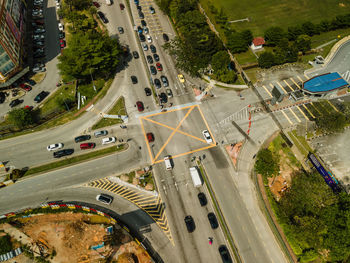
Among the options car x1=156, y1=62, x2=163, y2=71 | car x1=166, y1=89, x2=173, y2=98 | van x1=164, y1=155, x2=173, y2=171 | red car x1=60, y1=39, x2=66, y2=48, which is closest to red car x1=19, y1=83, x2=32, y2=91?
red car x1=60, y1=39, x2=66, y2=48

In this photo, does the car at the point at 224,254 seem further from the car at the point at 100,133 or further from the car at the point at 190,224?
the car at the point at 100,133

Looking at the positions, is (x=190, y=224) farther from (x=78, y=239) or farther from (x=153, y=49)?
(x=153, y=49)

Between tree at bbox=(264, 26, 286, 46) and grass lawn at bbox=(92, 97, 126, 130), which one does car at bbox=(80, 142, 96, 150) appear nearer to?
grass lawn at bbox=(92, 97, 126, 130)

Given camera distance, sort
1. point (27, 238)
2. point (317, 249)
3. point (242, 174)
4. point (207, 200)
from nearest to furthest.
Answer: point (317, 249)
point (27, 238)
point (207, 200)
point (242, 174)

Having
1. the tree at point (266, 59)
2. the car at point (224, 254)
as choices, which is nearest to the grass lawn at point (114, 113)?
the car at point (224, 254)

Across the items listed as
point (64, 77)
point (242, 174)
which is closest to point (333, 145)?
point (242, 174)

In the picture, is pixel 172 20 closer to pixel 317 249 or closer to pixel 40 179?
pixel 40 179
